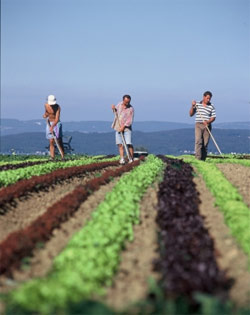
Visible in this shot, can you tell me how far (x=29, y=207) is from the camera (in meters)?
10.3

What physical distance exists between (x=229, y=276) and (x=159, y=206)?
9.10ft

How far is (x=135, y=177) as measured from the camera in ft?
36.1

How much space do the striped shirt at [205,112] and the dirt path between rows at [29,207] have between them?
553 cm

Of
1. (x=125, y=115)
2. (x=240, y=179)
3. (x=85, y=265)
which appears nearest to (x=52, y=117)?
(x=125, y=115)

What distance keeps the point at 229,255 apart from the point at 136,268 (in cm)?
117

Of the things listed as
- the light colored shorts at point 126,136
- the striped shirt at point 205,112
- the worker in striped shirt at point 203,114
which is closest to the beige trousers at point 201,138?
the worker in striped shirt at point 203,114

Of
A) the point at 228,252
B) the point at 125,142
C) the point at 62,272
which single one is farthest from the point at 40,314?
the point at 125,142

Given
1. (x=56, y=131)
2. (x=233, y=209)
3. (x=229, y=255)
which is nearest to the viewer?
(x=229, y=255)

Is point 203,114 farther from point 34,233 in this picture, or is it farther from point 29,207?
point 34,233

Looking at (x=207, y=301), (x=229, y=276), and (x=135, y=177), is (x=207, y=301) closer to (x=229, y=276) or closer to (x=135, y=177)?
(x=229, y=276)

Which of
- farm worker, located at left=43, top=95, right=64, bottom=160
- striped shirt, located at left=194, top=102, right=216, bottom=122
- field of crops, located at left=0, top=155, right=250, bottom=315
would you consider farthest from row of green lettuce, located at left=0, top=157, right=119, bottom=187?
striped shirt, located at left=194, top=102, right=216, bottom=122

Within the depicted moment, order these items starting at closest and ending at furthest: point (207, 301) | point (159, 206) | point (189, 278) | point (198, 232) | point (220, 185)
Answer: point (207, 301) < point (189, 278) < point (198, 232) < point (159, 206) < point (220, 185)

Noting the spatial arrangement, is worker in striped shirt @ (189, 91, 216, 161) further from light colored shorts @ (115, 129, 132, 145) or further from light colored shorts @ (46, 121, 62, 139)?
light colored shorts @ (46, 121, 62, 139)

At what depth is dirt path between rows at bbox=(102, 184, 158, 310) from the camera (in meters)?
5.11
